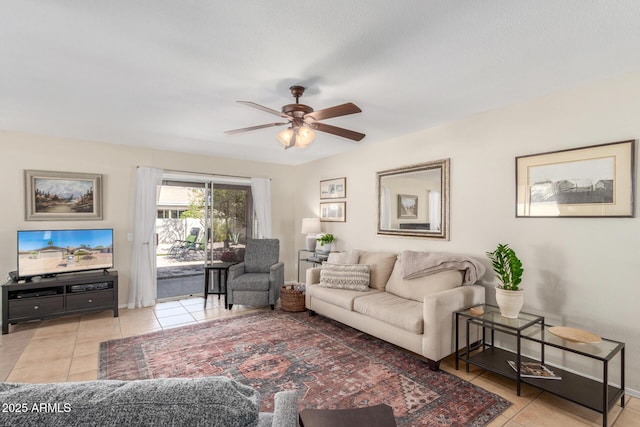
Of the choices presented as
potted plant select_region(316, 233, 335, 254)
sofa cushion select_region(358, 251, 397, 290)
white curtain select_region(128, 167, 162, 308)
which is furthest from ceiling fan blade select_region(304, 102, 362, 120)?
white curtain select_region(128, 167, 162, 308)

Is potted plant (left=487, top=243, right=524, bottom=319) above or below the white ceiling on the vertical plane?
below

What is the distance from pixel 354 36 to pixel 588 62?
1.71m

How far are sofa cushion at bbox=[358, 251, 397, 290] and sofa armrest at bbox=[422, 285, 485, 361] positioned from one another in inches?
42.0

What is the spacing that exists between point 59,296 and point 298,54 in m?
4.04

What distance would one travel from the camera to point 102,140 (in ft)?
14.2

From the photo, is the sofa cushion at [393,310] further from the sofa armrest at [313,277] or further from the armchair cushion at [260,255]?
the armchair cushion at [260,255]

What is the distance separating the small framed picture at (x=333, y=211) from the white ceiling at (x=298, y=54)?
1.98m

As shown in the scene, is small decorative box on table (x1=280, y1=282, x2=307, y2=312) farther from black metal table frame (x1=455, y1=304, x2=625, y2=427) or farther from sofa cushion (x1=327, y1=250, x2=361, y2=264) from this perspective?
black metal table frame (x1=455, y1=304, x2=625, y2=427)

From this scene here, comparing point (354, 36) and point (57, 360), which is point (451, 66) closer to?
point (354, 36)

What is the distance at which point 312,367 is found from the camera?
9.05 feet

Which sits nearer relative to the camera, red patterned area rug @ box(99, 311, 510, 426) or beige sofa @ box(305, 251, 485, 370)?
red patterned area rug @ box(99, 311, 510, 426)

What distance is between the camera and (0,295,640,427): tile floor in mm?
2123

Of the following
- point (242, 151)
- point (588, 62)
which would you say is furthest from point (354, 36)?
point (242, 151)

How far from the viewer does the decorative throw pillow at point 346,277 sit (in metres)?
3.79
